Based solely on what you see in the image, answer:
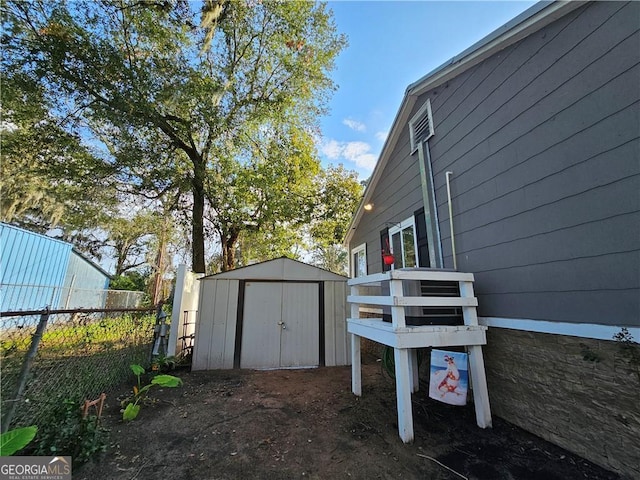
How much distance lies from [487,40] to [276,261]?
5321 millimetres

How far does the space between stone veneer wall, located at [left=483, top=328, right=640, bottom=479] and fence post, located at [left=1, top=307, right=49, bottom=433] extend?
15.7 ft

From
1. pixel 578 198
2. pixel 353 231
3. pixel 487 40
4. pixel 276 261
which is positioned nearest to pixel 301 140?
pixel 353 231

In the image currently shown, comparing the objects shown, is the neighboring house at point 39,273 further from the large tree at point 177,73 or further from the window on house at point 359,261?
the window on house at point 359,261

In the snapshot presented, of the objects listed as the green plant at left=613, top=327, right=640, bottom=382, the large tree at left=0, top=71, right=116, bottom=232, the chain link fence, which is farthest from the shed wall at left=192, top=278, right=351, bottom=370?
the large tree at left=0, top=71, right=116, bottom=232

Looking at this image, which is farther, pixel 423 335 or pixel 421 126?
pixel 421 126

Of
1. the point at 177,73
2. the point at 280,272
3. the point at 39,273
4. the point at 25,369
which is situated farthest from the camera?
the point at 39,273

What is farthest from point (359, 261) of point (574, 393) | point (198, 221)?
point (574, 393)

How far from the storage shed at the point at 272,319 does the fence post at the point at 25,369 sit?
10.9 ft

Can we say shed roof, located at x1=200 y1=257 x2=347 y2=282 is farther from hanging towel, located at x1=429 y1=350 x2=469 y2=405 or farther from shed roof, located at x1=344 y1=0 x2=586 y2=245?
hanging towel, located at x1=429 y1=350 x2=469 y2=405

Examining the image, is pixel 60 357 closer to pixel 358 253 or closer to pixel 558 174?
pixel 558 174

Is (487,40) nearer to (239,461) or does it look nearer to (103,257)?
(239,461)

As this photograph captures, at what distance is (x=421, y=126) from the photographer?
5254 mm

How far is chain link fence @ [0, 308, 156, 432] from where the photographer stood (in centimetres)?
234

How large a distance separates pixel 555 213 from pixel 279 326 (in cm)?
519
